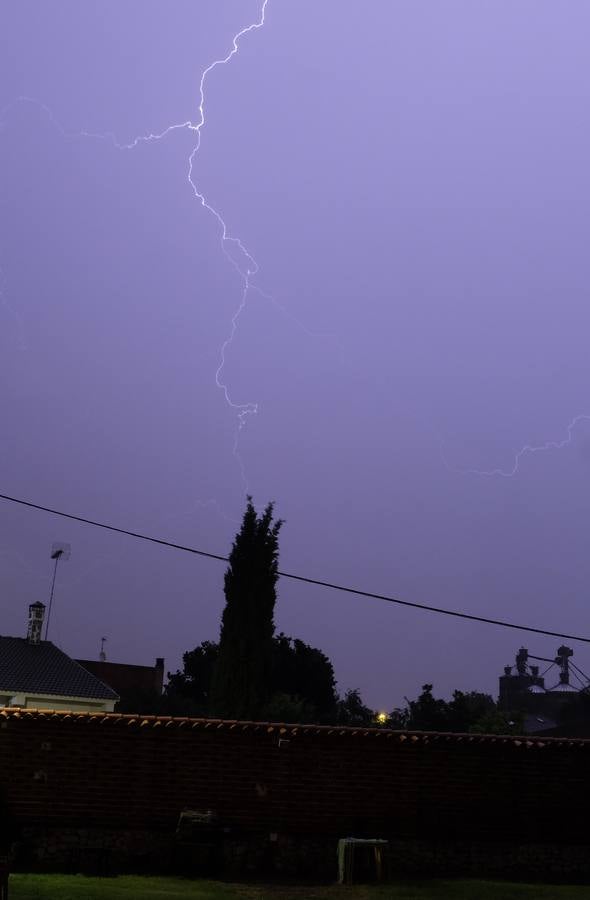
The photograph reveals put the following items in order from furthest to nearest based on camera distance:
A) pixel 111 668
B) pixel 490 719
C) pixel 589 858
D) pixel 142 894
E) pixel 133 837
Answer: pixel 111 668
pixel 490 719
pixel 589 858
pixel 133 837
pixel 142 894

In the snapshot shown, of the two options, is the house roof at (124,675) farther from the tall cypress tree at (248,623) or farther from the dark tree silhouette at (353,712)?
the tall cypress tree at (248,623)

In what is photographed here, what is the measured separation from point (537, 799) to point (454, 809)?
1611 millimetres

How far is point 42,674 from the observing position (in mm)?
34812

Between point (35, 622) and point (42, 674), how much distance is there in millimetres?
4458

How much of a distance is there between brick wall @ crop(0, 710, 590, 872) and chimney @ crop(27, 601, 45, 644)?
24.7 meters

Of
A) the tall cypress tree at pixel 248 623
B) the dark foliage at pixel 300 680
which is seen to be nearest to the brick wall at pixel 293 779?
the tall cypress tree at pixel 248 623

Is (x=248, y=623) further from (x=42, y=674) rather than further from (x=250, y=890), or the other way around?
(x=250, y=890)

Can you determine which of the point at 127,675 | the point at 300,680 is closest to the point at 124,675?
the point at 127,675

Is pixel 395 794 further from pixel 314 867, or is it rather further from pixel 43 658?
pixel 43 658

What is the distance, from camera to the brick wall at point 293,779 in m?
15.0

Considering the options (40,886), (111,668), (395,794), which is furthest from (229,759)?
(111,668)

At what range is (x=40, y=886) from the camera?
12258mm

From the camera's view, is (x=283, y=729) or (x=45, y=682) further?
(x=45, y=682)

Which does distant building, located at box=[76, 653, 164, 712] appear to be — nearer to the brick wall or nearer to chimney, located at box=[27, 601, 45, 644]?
chimney, located at box=[27, 601, 45, 644]
